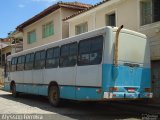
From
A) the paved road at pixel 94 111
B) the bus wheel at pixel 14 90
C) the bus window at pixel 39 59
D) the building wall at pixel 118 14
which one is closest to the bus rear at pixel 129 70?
the paved road at pixel 94 111

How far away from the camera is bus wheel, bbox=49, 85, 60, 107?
15477mm

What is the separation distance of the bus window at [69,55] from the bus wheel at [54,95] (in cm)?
126

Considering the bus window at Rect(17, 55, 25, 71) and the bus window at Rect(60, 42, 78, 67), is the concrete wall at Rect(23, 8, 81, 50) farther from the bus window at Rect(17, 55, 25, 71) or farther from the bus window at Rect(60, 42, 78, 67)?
the bus window at Rect(60, 42, 78, 67)

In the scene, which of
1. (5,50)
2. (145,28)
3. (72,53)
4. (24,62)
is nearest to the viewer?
(72,53)

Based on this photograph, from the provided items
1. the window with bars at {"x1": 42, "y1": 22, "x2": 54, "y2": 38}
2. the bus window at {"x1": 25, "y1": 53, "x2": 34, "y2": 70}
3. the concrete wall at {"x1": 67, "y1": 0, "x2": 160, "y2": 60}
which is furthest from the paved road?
the window with bars at {"x1": 42, "y1": 22, "x2": 54, "y2": 38}

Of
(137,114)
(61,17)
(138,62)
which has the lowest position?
(137,114)

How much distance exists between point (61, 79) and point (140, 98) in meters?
3.68

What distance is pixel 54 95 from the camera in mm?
15820

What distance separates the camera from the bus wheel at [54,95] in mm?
15477

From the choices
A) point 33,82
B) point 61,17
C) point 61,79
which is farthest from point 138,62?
point 61,17

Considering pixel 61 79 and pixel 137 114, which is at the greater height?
pixel 61 79

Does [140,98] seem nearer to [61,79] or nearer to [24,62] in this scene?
[61,79]

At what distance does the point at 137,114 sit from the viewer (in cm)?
1325

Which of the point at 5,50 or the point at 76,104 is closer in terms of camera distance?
the point at 76,104
